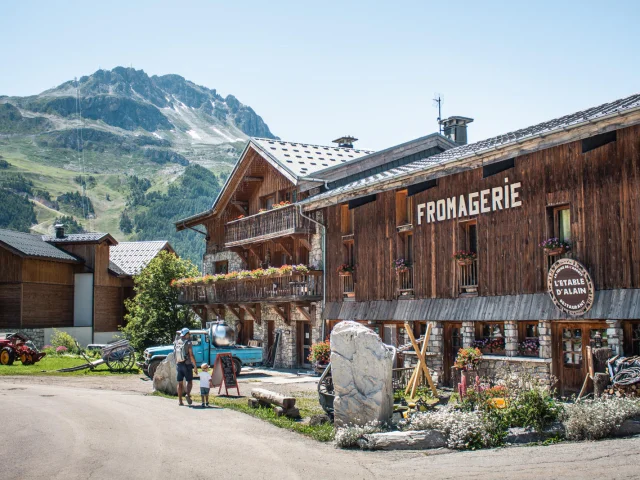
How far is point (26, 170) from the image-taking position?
7165 inches

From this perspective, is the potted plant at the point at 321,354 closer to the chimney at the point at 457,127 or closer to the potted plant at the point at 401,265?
the potted plant at the point at 401,265

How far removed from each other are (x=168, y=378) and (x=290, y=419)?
5.85m

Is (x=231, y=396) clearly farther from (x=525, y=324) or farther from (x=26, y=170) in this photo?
(x=26, y=170)

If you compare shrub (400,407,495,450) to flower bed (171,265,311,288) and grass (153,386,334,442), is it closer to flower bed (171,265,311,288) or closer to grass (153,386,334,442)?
grass (153,386,334,442)

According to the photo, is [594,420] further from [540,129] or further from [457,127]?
[457,127]

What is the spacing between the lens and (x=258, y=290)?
31172 millimetres

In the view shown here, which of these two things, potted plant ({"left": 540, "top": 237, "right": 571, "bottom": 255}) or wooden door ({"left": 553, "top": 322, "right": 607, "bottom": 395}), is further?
potted plant ({"left": 540, "top": 237, "right": 571, "bottom": 255})

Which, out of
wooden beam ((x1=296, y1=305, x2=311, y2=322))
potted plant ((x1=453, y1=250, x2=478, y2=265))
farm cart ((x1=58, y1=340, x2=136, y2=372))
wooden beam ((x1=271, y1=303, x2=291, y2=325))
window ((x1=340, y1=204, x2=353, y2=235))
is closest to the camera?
potted plant ((x1=453, y1=250, x2=478, y2=265))

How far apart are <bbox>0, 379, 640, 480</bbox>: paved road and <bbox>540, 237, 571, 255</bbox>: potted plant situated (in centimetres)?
701

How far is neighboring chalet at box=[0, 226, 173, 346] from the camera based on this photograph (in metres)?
40.1

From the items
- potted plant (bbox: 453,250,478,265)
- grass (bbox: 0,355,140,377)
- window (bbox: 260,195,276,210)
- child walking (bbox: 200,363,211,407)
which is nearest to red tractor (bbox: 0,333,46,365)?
grass (bbox: 0,355,140,377)

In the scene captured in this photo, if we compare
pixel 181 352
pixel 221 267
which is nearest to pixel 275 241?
pixel 221 267

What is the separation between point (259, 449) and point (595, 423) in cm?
560

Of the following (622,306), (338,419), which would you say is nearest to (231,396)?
(338,419)
